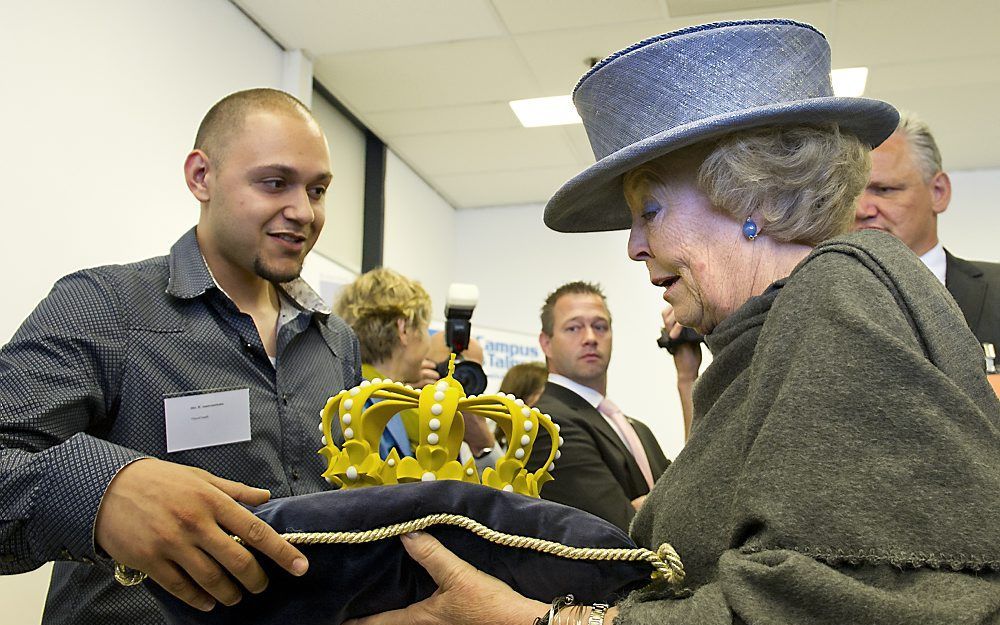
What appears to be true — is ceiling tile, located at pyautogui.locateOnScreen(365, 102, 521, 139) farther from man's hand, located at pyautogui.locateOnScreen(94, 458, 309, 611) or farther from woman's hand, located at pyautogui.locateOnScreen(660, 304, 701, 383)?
man's hand, located at pyautogui.locateOnScreen(94, 458, 309, 611)

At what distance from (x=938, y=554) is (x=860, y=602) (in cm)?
9

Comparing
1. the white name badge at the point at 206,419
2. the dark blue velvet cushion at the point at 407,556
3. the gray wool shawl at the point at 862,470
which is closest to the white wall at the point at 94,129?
the white name badge at the point at 206,419

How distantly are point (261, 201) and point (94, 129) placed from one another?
1635 mm

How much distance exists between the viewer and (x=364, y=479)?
1.21 m

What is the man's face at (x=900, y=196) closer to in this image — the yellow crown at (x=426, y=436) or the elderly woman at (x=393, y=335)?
the elderly woman at (x=393, y=335)

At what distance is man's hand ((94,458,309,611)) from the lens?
1.00 meters

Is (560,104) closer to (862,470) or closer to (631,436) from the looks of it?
(631,436)

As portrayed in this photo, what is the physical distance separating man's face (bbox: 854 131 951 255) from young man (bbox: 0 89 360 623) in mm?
1791

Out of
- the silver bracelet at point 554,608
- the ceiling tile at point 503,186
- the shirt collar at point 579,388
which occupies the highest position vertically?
the ceiling tile at point 503,186

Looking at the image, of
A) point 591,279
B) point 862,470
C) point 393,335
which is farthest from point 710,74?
point 591,279

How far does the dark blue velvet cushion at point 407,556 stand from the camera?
101 centimetres

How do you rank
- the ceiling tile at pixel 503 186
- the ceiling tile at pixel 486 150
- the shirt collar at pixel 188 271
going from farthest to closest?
the ceiling tile at pixel 503 186
the ceiling tile at pixel 486 150
the shirt collar at pixel 188 271

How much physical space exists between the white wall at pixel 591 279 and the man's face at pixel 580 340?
10.2ft

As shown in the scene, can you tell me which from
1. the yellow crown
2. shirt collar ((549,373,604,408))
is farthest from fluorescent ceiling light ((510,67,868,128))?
the yellow crown
